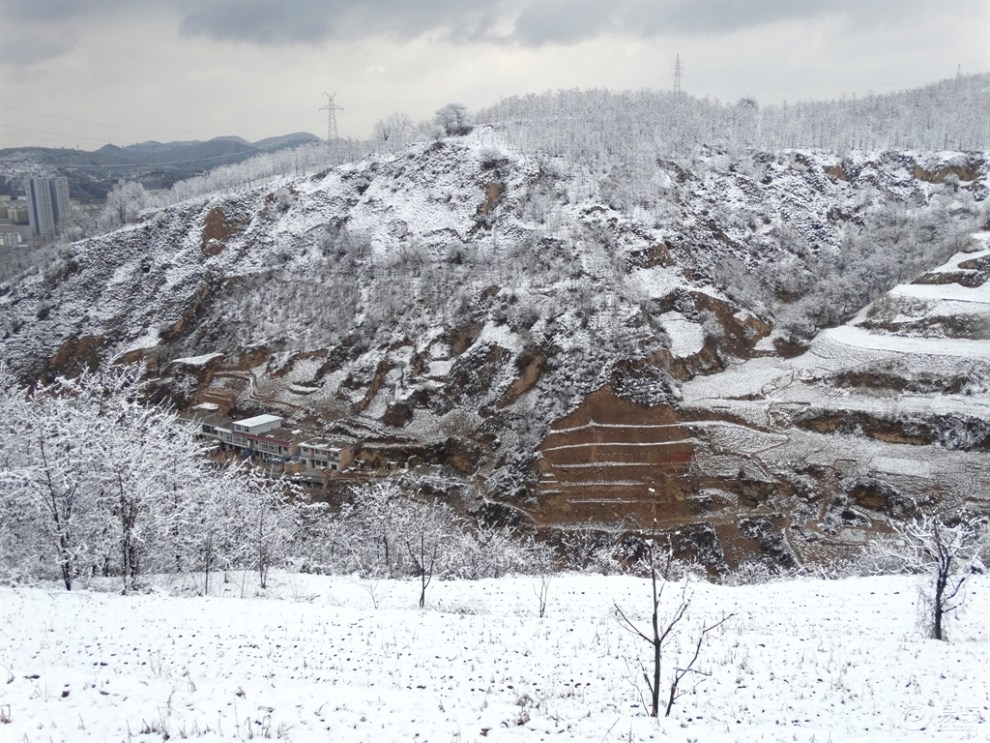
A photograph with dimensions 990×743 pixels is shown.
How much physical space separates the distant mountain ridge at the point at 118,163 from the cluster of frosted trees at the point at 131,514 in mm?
93352

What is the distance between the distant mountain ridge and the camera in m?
127

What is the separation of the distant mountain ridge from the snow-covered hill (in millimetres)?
52217

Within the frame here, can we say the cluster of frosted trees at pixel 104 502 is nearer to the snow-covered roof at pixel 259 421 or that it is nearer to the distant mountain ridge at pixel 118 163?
the snow-covered roof at pixel 259 421

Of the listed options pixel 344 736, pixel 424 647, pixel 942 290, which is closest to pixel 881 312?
pixel 942 290

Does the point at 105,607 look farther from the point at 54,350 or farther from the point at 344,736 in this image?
the point at 54,350

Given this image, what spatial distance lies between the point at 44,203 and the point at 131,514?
123 m

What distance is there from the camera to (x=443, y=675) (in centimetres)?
1006

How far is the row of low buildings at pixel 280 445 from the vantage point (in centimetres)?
4216

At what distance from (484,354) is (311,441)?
44.4ft

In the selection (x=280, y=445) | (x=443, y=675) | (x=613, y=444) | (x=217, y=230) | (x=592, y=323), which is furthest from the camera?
(x=217, y=230)

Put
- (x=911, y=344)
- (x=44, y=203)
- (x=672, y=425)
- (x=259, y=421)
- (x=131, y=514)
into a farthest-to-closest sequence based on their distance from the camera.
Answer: (x=44, y=203)
(x=259, y=421)
(x=911, y=344)
(x=672, y=425)
(x=131, y=514)

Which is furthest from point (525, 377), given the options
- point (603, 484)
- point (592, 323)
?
point (603, 484)

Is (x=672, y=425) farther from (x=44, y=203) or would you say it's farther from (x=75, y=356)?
(x=44, y=203)

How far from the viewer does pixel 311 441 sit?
43594mm
